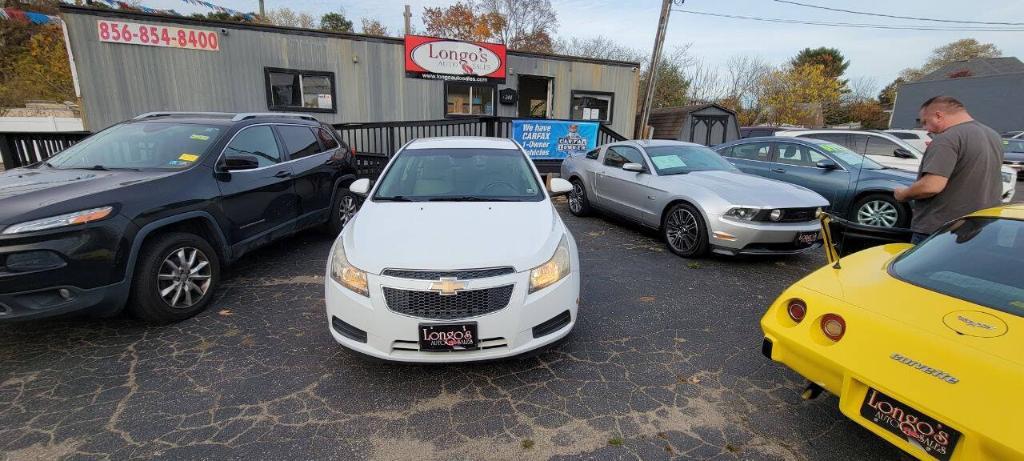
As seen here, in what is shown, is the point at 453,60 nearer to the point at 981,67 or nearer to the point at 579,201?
the point at 579,201

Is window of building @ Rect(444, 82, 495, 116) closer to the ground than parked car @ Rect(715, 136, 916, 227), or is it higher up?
higher up

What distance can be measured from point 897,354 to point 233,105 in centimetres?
1256

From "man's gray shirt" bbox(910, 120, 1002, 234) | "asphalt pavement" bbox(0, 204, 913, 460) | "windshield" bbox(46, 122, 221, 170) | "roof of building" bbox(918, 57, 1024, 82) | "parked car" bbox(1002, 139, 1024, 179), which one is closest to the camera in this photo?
"asphalt pavement" bbox(0, 204, 913, 460)

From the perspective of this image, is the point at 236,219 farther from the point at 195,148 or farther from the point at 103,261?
the point at 103,261

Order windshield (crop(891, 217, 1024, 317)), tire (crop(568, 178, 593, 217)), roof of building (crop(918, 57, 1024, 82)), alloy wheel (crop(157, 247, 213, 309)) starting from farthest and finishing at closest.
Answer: roof of building (crop(918, 57, 1024, 82)) < tire (crop(568, 178, 593, 217)) < alloy wheel (crop(157, 247, 213, 309)) < windshield (crop(891, 217, 1024, 317))

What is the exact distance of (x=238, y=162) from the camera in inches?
151

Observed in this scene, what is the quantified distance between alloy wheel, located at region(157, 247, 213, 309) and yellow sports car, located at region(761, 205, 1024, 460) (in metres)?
4.13

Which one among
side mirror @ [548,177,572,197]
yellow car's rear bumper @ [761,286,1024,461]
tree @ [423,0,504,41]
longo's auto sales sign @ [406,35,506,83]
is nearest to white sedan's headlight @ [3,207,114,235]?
side mirror @ [548,177,572,197]

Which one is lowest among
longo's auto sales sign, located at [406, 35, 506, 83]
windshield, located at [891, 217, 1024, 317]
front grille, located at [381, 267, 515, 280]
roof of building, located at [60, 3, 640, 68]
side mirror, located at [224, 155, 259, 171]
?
front grille, located at [381, 267, 515, 280]

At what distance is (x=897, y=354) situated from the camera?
1785 millimetres

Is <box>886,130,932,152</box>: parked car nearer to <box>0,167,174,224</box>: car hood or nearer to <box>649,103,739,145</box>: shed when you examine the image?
<box>649,103,739,145</box>: shed

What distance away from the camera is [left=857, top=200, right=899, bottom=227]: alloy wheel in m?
6.18

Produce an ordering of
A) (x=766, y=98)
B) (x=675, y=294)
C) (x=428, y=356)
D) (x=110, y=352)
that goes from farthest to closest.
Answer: (x=766, y=98)
(x=675, y=294)
(x=110, y=352)
(x=428, y=356)

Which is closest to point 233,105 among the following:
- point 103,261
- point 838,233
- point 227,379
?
point 103,261
